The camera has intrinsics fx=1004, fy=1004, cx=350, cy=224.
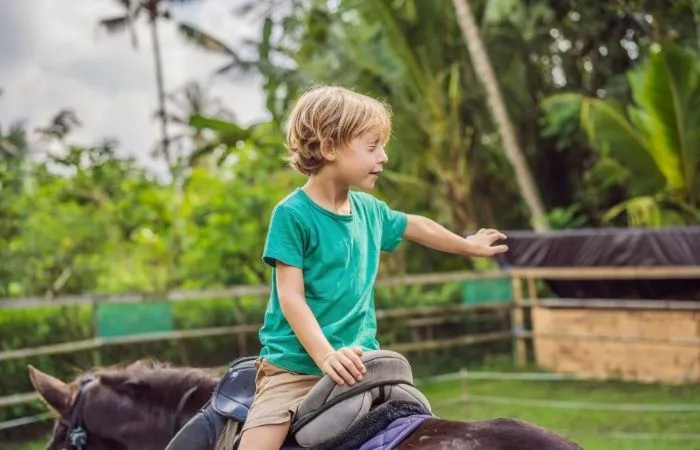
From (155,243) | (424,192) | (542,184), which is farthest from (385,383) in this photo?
(542,184)

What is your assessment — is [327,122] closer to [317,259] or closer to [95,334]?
[317,259]

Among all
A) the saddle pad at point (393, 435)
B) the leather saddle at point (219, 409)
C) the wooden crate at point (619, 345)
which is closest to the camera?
the saddle pad at point (393, 435)

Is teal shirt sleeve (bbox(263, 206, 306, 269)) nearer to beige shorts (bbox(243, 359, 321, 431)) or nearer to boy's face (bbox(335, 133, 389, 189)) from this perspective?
boy's face (bbox(335, 133, 389, 189))

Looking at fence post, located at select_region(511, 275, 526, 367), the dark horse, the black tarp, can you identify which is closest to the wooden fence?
fence post, located at select_region(511, 275, 526, 367)

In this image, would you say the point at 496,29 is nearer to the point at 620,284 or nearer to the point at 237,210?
the point at 620,284

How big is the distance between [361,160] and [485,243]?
0.41 m

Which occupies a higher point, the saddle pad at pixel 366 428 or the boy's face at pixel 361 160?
the boy's face at pixel 361 160

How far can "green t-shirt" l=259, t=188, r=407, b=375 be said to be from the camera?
84.7 inches

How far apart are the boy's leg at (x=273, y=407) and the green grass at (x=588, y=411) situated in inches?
187

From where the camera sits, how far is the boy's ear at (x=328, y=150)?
2.12 meters

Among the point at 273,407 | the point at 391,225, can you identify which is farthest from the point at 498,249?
the point at 273,407

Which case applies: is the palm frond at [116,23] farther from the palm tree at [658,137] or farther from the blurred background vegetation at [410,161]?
the palm tree at [658,137]

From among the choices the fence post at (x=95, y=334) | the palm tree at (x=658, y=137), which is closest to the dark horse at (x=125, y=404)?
the fence post at (x=95, y=334)

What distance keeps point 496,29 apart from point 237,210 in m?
6.21
